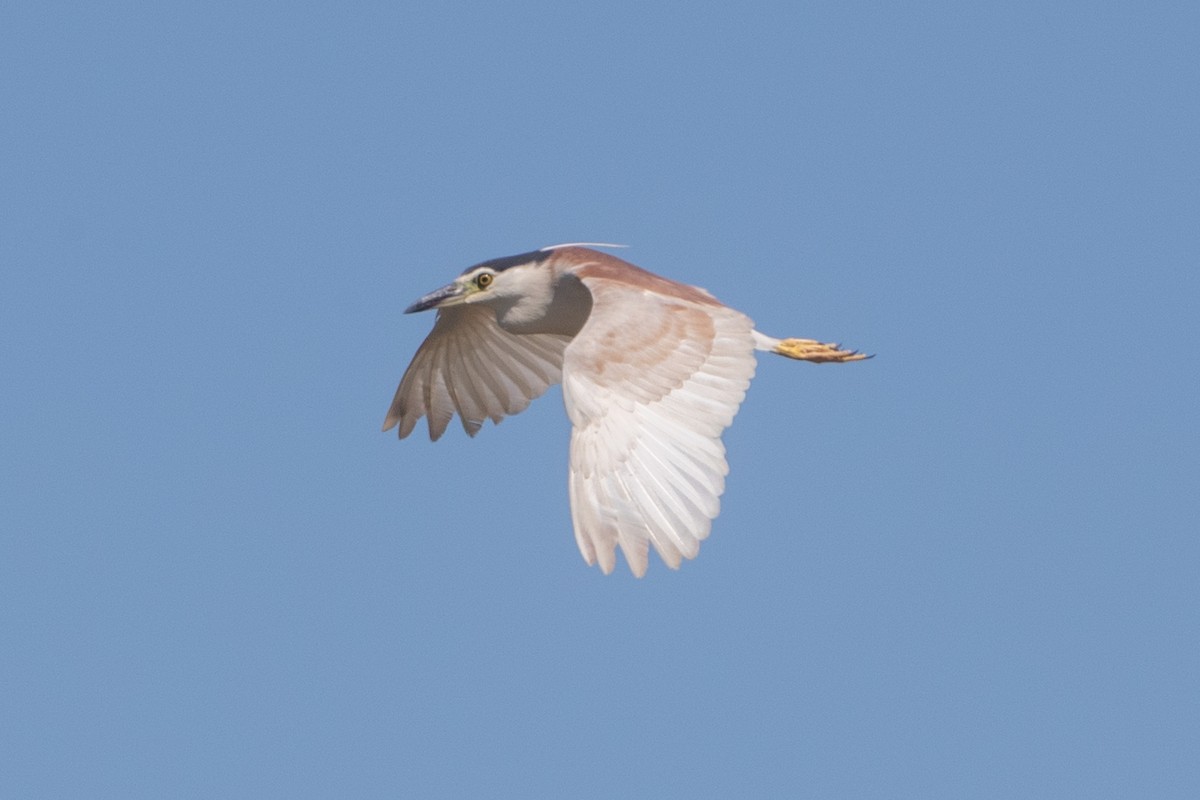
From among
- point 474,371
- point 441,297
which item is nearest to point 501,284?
point 441,297

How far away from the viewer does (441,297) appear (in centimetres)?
1733

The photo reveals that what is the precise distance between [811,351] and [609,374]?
12.5 feet

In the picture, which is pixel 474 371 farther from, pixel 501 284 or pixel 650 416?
pixel 650 416

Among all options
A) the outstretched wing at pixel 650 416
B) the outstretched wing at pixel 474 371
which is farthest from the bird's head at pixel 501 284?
the outstretched wing at pixel 650 416

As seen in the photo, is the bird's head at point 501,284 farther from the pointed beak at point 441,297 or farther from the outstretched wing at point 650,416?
the outstretched wing at point 650,416

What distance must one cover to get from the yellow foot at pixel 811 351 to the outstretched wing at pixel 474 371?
89.6 inches

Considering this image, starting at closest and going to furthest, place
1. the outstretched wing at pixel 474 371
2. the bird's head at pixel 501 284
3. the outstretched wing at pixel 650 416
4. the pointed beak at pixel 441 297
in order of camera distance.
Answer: the outstretched wing at pixel 650 416 < the bird's head at pixel 501 284 < the pointed beak at pixel 441 297 < the outstretched wing at pixel 474 371

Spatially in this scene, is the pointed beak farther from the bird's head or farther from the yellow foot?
the yellow foot

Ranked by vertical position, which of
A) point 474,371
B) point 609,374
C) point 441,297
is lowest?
point 609,374

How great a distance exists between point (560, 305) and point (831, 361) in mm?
2567

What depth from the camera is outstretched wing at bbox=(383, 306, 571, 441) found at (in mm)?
18172

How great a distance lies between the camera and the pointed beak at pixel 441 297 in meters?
17.3

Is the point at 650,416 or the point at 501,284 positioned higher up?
the point at 501,284

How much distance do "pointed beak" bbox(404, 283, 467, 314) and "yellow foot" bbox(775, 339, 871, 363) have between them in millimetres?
2890
